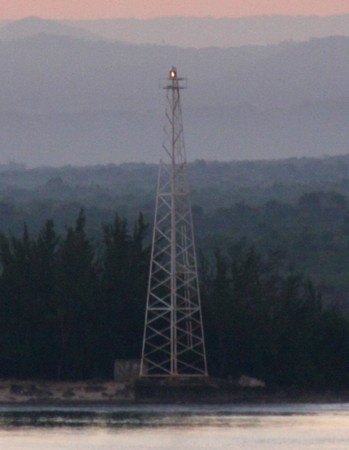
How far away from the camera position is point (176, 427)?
187ft

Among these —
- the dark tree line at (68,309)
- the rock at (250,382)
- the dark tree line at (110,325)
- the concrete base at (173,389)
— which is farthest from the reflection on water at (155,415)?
the dark tree line at (68,309)

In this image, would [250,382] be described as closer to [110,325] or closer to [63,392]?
[110,325]

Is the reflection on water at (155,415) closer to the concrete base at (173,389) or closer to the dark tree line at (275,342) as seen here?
the concrete base at (173,389)

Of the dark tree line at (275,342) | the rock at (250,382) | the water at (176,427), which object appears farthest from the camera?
the dark tree line at (275,342)

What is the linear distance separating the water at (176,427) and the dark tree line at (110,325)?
5006 mm

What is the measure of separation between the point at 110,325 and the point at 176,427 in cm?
1630

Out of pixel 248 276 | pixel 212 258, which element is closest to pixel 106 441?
pixel 248 276

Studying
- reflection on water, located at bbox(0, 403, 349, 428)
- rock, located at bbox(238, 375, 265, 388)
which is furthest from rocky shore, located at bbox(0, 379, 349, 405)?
reflection on water, located at bbox(0, 403, 349, 428)

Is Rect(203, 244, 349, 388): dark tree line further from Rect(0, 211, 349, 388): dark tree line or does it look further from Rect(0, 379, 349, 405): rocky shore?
Rect(0, 379, 349, 405): rocky shore

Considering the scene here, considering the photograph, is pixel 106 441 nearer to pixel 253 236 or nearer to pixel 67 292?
pixel 67 292

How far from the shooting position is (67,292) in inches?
2840

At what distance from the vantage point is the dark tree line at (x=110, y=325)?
72.0 meters

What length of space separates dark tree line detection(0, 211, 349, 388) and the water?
5.01 m

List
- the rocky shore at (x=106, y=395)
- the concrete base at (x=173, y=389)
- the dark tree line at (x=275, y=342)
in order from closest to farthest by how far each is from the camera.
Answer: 1. the concrete base at (x=173, y=389)
2. the rocky shore at (x=106, y=395)
3. the dark tree line at (x=275, y=342)
